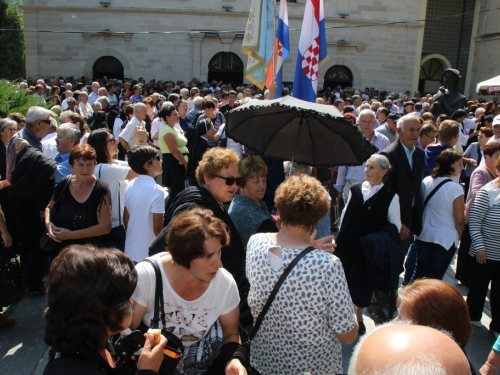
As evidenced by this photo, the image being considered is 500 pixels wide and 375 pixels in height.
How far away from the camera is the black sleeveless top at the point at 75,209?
12.1ft

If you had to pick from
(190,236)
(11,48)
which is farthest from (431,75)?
(11,48)

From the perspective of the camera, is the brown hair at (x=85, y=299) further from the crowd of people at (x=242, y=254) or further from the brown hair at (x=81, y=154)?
the brown hair at (x=81, y=154)

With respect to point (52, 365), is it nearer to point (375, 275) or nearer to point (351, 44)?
point (375, 275)

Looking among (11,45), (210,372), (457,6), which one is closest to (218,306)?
(210,372)

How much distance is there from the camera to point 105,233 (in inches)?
149

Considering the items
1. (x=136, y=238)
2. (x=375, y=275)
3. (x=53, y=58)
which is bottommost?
(x=375, y=275)

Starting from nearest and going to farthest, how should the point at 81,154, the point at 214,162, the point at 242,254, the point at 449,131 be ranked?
the point at 242,254 → the point at 214,162 → the point at 81,154 → the point at 449,131

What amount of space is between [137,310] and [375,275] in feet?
7.92

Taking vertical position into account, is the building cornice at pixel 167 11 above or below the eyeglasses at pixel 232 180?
above

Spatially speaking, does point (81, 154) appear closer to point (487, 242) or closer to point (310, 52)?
point (310, 52)

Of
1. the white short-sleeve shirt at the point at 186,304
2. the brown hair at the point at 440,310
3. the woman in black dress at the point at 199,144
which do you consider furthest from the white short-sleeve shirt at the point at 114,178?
the brown hair at the point at 440,310

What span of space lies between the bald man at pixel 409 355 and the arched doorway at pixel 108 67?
24578mm

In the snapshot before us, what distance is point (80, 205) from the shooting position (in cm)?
371

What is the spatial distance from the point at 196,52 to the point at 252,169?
21336 mm
